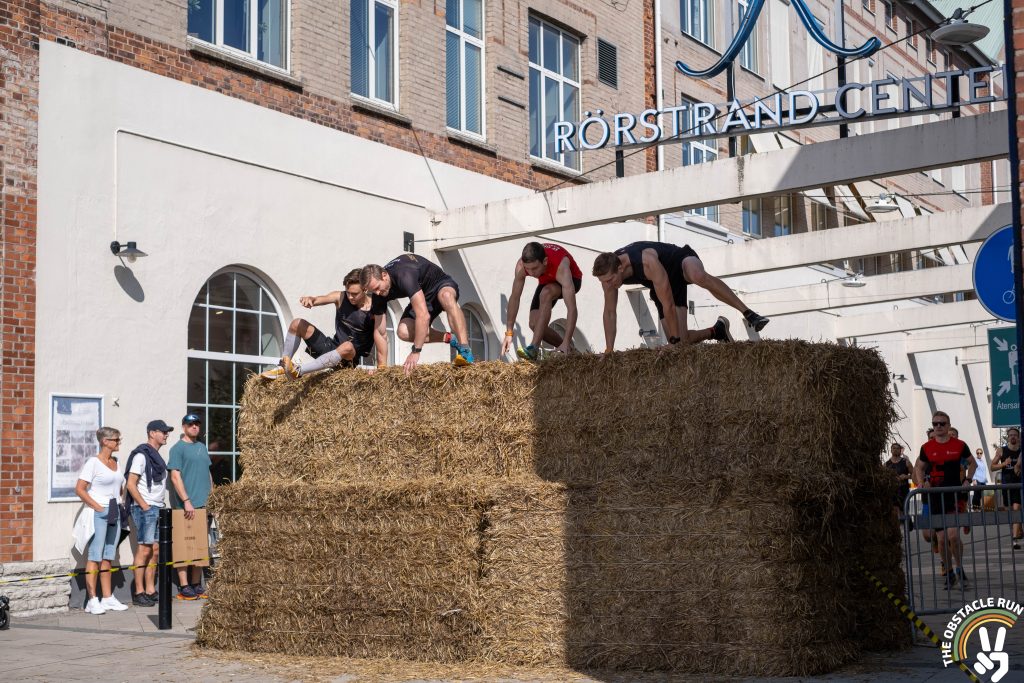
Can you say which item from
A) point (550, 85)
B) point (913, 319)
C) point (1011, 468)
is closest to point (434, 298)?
point (550, 85)

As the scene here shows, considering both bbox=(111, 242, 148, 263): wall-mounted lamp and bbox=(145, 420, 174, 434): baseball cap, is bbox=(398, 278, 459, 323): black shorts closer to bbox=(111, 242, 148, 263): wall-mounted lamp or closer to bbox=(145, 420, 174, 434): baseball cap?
bbox=(145, 420, 174, 434): baseball cap

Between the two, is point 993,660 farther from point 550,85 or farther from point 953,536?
point 550,85

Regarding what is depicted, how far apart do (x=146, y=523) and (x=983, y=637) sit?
7.94 metres

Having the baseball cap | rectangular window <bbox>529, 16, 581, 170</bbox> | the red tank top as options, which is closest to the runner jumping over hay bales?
the red tank top

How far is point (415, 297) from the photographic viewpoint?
392 inches

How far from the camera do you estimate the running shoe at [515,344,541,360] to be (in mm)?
9352

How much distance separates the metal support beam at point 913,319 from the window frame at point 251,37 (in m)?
17.3

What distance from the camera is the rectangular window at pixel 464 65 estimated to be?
57.9 ft

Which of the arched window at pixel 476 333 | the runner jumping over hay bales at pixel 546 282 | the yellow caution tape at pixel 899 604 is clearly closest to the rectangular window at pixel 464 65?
the arched window at pixel 476 333

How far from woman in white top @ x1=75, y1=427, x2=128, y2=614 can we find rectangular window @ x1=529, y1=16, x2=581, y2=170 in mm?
9004

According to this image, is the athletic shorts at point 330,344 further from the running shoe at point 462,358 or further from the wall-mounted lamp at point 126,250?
the wall-mounted lamp at point 126,250

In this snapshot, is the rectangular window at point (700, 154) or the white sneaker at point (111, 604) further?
the rectangular window at point (700, 154)

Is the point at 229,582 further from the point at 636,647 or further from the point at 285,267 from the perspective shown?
the point at 285,267

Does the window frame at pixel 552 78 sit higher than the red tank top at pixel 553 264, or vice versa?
the window frame at pixel 552 78
